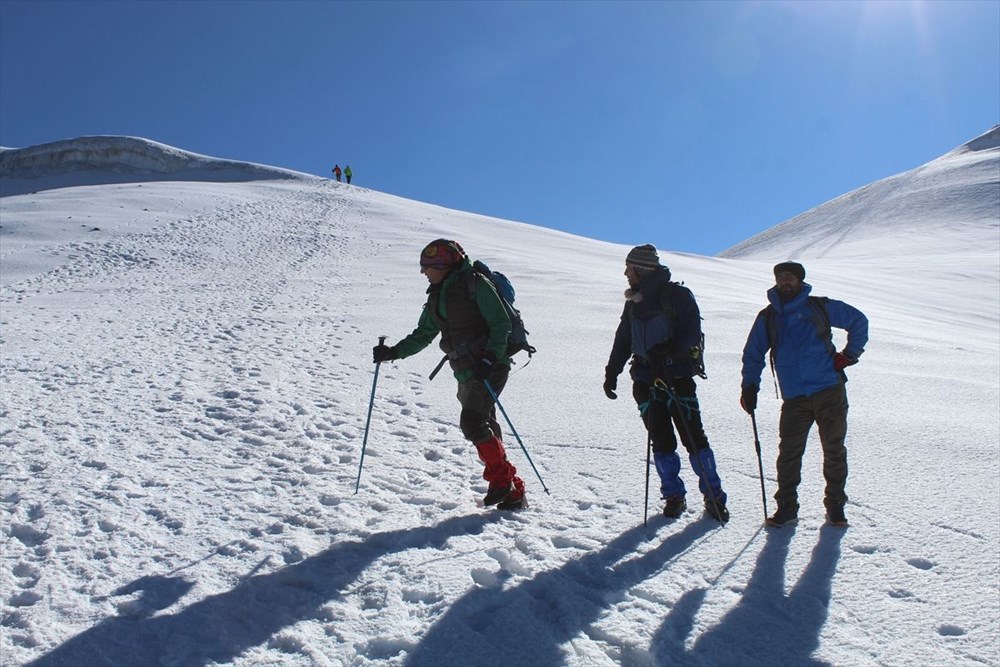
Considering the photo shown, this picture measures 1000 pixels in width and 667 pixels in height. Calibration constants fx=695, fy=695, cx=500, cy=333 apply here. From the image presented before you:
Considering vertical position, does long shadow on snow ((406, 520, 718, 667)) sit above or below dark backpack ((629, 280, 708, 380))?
below

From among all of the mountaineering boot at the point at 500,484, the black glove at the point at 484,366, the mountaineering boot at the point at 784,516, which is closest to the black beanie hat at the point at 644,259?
the black glove at the point at 484,366

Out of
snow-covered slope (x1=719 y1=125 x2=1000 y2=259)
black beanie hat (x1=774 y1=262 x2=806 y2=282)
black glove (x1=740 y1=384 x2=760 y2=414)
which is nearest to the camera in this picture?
black beanie hat (x1=774 y1=262 x2=806 y2=282)

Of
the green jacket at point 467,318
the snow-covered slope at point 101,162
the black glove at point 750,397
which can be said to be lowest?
the black glove at point 750,397

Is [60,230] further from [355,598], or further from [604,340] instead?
[355,598]

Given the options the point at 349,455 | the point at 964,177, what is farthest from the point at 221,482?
the point at 964,177

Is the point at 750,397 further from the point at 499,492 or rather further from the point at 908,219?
the point at 908,219

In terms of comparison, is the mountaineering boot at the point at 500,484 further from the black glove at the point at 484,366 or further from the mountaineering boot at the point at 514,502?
the black glove at the point at 484,366

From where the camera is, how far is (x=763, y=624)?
10.8 ft

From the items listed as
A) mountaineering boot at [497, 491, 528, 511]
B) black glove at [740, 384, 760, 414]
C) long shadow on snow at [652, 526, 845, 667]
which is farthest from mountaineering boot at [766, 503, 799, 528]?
mountaineering boot at [497, 491, 528, 511]

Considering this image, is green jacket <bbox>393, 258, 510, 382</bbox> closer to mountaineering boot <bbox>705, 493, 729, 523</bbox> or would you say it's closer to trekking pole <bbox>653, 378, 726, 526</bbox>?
trekking pole <bbox>653, 378, 726, 526</bbox>

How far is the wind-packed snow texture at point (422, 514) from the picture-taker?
313cm

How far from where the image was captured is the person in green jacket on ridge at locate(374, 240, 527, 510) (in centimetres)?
427

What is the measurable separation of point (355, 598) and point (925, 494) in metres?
3.88

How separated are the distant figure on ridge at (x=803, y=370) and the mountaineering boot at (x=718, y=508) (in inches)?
11.1
